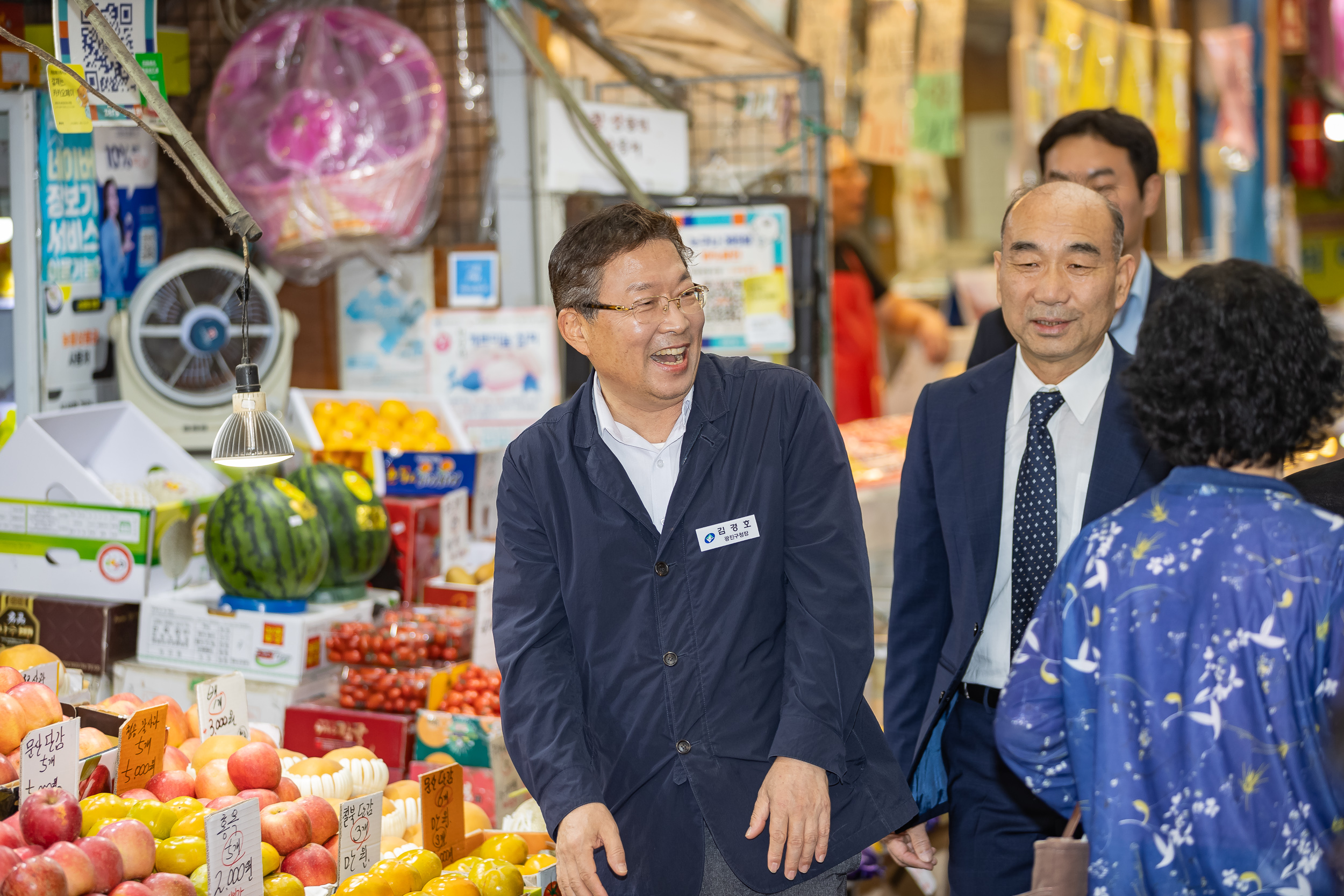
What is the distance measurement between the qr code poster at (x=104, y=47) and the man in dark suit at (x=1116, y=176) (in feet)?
7.22

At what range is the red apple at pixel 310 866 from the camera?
2504 mm

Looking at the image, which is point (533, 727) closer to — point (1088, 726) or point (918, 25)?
point (1088, 726)

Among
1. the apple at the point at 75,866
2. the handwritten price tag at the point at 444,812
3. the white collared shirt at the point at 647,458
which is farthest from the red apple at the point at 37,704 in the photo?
the white collared shirt at the point at 647,458

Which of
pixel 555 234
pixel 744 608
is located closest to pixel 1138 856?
pixel 744 608

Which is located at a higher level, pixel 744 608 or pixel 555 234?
pixel 555 234

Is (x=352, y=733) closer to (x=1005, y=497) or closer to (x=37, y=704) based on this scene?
(x=37, y=704)

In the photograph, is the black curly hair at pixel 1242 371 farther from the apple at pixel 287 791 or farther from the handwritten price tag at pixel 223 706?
the handwritten price tag at pixel 223 706

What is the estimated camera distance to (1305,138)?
10984 millimetres

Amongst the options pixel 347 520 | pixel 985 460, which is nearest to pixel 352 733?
pixel 347 520

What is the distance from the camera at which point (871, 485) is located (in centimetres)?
452

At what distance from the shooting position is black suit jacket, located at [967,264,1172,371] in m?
3.16

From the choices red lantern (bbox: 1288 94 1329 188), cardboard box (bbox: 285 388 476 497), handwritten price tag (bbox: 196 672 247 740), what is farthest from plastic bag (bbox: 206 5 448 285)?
red lantern (bbox: 1288 94 1329 188)

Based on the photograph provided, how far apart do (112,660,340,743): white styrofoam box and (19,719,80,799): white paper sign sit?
102 cm

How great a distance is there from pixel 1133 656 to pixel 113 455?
3.41 metres
